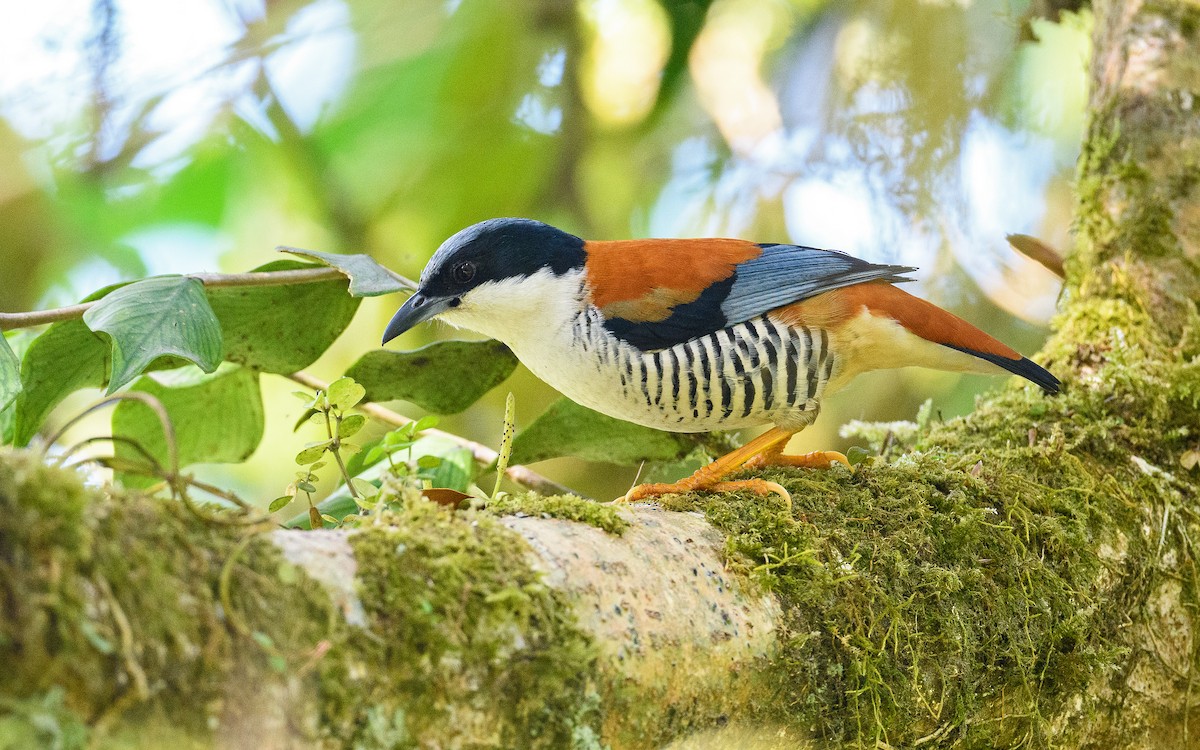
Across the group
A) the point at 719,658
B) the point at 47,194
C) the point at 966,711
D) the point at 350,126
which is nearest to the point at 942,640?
the point at 966,711

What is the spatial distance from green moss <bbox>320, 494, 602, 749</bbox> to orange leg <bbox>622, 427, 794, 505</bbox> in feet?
3.35

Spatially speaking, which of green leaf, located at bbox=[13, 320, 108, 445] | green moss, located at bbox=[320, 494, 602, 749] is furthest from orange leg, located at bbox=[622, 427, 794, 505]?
green leaf, located at bbox=[13, 320, 108, 445]

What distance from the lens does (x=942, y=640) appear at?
2.09 metres

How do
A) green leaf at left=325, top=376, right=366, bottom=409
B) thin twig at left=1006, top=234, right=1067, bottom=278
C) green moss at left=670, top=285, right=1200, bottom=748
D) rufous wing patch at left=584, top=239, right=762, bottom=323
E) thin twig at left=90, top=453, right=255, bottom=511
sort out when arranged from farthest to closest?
thin twig at left=1006, top=234, right=1067, bottom=278 → rufous wing patch at left=584, top=239, right=762, bottom=323 → green leaf at left=325, top=376, right=366, bottom=409 → green moss at left=670, top=285, right=1200, bottom=748 → thin twig at left=90, top=453, right=255, bottom=511

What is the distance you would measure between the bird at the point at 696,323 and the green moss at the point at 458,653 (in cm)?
134

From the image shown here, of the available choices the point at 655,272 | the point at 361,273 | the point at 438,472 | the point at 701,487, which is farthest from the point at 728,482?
the point at 361,273

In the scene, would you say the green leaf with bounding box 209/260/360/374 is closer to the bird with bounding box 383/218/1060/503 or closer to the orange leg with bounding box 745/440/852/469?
the bird with bounding box 383/218/1060/503

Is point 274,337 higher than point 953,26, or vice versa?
point 953,26

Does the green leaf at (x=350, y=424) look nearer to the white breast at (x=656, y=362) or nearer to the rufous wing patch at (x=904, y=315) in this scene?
the white breast at (x=656, y=362)

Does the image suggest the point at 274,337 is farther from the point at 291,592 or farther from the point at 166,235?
the point at 166,235

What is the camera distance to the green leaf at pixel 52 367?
2521 mm

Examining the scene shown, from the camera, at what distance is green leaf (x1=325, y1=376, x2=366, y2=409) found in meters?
2.32

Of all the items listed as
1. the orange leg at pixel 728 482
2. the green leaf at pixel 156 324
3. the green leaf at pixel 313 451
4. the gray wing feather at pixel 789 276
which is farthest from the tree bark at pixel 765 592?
the green leaf at pixel 156 324

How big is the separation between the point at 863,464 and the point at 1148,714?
0.98 m
